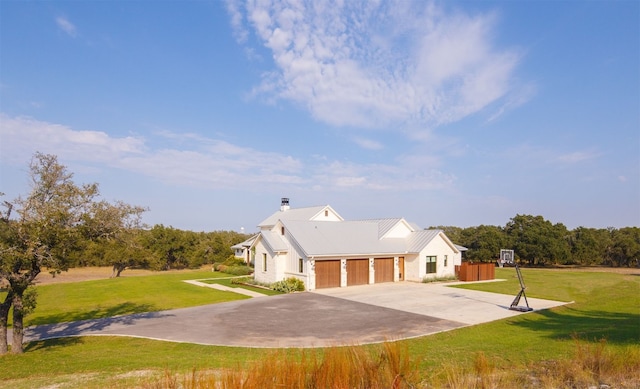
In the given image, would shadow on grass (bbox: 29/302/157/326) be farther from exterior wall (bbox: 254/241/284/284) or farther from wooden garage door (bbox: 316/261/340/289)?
wooden garage door (bbox: 316/261/340/289)

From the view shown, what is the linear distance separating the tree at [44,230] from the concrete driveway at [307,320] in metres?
3.37

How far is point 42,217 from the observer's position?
12.2 meters

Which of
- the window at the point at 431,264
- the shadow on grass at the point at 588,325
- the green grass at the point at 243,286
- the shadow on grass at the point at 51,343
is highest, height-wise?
the window at the point at 431,264

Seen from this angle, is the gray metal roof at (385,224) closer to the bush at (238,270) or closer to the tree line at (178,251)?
the bush at (238,270)

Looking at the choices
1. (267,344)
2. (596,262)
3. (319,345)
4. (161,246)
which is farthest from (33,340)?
(596,262)

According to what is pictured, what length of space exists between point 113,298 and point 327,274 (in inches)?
541

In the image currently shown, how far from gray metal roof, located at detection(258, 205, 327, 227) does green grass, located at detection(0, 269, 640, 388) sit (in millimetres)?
16826

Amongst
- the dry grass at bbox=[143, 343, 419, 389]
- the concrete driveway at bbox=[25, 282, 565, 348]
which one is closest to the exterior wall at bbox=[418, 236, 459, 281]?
the concrete driveway at bbox=[25, 282, 565, 348]

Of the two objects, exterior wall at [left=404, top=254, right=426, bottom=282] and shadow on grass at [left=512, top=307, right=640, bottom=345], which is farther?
exterior wall at [left=404, top=254, right=426, bottom=282]

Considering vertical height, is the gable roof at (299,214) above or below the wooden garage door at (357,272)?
above

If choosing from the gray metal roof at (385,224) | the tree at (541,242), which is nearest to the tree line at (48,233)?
the gray metal roof at (385,224)

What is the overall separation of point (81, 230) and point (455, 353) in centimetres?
1218

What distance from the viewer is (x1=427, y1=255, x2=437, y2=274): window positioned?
108 feet

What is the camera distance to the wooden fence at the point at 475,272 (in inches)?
1313
